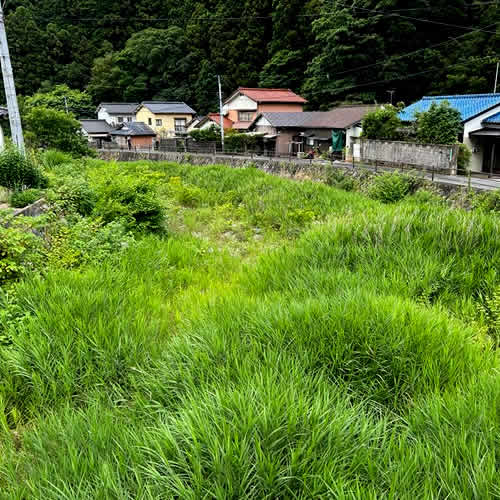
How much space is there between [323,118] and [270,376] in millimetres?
29903

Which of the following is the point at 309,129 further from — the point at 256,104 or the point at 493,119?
the point at 493,119

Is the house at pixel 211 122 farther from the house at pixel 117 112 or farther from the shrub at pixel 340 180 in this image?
the shrub at pixel 340 180

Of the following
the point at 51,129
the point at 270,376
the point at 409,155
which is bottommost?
the point at 270,376

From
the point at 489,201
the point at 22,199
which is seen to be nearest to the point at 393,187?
the point at 489,201

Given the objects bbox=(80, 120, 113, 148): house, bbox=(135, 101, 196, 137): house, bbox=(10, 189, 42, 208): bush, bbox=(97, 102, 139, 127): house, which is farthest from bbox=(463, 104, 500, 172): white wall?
bbox=(97, 102, 139, 127): house

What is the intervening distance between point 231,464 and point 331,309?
1893 mm

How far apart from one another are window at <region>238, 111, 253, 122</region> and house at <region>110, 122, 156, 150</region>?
9.33 m

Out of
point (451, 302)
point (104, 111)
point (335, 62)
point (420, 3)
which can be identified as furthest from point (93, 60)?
point (451, 302)

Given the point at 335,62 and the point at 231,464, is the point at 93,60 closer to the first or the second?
the point at 335,62

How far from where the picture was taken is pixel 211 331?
346 cm

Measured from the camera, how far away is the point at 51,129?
2078 cm

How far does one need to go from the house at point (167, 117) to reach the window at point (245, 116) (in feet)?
27.4

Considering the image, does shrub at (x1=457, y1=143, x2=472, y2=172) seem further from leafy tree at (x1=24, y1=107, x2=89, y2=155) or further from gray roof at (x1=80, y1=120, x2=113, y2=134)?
gray roof at (x1=80, y1=120, x2=113, y2=134)

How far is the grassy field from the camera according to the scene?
2.03 m
